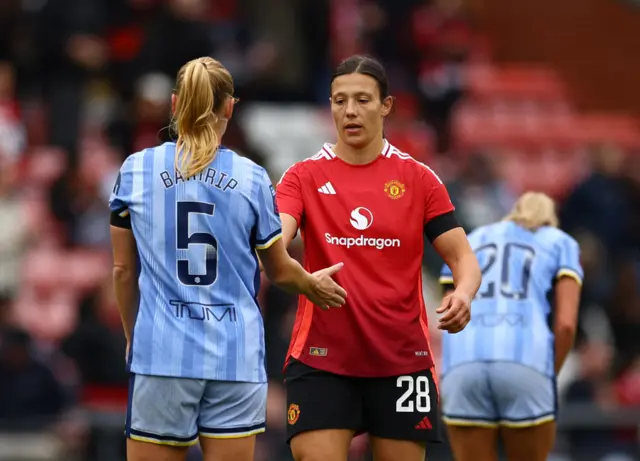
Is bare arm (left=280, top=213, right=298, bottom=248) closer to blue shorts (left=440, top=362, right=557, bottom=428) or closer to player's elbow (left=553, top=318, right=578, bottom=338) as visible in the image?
blue shorts (left=440, top=362, right=557, bottom=428)

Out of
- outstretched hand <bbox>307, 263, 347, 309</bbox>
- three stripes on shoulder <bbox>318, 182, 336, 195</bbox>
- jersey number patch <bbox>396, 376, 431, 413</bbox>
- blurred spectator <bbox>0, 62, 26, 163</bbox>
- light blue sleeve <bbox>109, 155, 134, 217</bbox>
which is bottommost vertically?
jersey number patch <bbox>396, 376, 431, 413</bbox>

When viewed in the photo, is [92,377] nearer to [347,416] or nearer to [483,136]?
[347,416]

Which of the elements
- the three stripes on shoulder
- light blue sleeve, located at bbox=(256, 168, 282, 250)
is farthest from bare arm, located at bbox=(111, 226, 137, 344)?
the three stripes on shoulder

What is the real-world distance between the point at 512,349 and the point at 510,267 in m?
0.43

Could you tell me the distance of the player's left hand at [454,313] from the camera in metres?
5.58

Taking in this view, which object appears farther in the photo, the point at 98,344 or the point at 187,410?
the point at 98,344

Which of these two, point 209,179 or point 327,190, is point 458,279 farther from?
point 209,179

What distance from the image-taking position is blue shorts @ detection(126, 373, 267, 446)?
5414mm

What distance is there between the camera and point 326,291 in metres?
5.62

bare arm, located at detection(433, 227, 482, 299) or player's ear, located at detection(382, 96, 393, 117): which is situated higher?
player's ear, located at detection(382, 96, 393, 117)

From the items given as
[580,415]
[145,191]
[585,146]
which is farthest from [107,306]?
[585,146]

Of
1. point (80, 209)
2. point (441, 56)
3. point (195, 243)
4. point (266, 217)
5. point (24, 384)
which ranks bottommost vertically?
point (24, 384)

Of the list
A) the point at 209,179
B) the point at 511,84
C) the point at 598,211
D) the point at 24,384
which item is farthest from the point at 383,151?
the point at 511,84

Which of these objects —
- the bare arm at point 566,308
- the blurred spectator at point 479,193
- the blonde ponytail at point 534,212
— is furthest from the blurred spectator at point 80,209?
the bare arm at point 566,308
